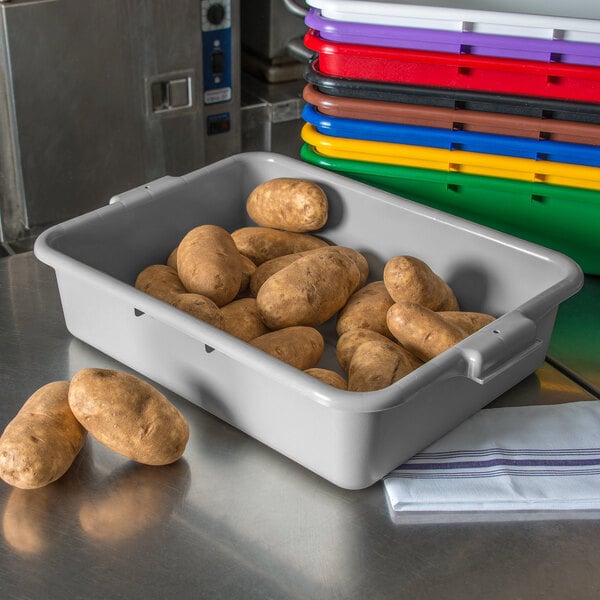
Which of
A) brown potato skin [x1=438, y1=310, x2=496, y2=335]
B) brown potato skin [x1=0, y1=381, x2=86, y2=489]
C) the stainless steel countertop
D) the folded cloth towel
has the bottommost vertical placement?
the stainless steel countertop

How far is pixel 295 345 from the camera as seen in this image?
85 cm

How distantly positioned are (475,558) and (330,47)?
54 centimetres

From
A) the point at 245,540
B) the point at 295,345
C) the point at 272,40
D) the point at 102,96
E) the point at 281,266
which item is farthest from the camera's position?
the point at 272,40

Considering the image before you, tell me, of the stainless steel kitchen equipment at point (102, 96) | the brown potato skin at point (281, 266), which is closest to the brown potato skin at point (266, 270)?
the brown potato skin at point (281, 266)

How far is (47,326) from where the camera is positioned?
975 mm

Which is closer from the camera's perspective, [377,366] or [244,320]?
[377,366]

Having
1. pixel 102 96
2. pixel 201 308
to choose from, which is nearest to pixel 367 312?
pixel 201 308

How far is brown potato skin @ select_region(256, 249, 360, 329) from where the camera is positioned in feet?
2.94

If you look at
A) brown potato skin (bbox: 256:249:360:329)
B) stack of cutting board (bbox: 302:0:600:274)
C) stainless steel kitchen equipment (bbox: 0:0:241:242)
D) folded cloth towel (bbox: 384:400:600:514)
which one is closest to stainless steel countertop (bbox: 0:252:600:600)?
folded cloth towel (bbox: 384:400:600:514)

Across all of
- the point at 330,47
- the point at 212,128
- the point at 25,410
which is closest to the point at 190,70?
the point at 212,128

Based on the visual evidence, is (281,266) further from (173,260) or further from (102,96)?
(102,96)

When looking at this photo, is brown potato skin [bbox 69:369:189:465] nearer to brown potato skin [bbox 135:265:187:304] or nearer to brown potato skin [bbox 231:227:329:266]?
brown potato skin [bbox 135:265:187:304]

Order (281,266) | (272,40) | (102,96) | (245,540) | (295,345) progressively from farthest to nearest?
(272,40) < (102,96) < (281,266) < (295,345) < (245,540)

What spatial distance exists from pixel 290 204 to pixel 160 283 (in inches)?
6.8
